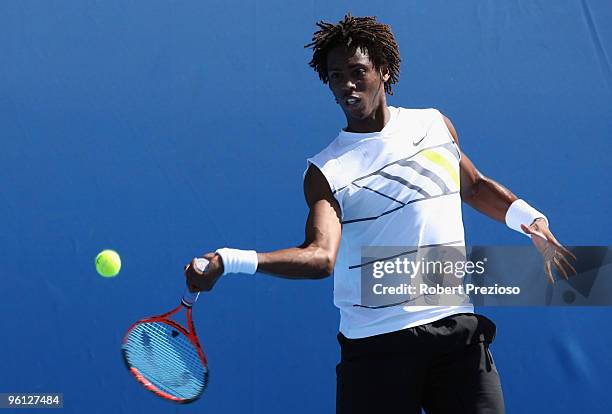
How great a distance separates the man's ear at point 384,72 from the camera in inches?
113

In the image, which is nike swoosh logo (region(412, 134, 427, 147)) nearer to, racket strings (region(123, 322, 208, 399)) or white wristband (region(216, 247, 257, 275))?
white wristband (region(216, 247, 257, 275))

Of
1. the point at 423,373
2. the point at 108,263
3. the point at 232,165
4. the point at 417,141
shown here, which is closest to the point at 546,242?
the point at 417,141

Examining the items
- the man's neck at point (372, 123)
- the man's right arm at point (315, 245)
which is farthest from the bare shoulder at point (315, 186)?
the man's neck at point (372, 123)

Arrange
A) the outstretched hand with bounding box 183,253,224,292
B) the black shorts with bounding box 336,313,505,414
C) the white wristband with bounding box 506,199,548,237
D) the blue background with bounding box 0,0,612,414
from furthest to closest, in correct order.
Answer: the blue background with bounding box 0,0,612,414, the white wristband with bounding box 506,199,548,237, the black shorts with bounding box 336,313,505,414, the outstretched hand with bounding box 183,253,224,292

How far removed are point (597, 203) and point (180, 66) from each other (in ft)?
5.13

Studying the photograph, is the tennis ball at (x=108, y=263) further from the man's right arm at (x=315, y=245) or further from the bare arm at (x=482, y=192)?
the bare arm at (x=482, y=192)

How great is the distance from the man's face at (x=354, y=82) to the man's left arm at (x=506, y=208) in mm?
262

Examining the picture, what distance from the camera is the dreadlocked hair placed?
2789 mm

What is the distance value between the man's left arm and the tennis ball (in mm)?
1259

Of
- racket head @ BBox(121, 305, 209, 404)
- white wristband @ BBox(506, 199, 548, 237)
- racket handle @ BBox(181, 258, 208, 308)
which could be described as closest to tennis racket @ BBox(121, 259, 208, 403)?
racket head @ BBox(121, 305, 209, 404)

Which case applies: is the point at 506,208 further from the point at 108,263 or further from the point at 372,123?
the point at 108,263

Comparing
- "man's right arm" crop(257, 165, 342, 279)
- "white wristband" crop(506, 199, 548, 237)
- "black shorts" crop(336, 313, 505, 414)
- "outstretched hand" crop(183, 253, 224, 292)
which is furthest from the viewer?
"white wristband" crop(506, 199, 548, 237)

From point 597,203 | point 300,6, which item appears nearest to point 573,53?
point 597,203

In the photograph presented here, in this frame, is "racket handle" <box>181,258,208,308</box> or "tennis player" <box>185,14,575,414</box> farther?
"tennis player" <box>185,14,575,414</box>
